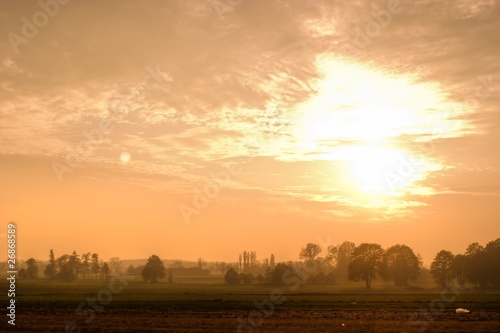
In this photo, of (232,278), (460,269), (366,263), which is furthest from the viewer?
(232,278)

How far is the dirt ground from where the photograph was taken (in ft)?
129

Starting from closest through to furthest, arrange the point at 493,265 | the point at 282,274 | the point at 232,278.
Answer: the point at 493,265
the point at 282,274
the point at 232,278

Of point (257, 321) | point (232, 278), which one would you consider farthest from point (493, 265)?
point (257, 321)

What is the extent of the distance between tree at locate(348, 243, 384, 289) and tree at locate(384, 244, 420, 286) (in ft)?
22.5

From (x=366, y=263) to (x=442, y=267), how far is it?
30.1 meters

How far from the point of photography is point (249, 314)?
2055 inches

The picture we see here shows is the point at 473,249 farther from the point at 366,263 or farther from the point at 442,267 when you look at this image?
the point at 366,263

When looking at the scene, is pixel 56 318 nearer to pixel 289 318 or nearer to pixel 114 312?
pixel 114 312

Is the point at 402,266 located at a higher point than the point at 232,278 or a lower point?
higher

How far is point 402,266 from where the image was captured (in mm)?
164500

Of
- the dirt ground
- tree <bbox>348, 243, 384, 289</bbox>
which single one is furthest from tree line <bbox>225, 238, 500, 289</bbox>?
the dirt ground

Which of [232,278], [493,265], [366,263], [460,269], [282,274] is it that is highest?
[366,263]

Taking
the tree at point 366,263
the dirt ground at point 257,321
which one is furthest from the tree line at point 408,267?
the dirt ground at point 257,321

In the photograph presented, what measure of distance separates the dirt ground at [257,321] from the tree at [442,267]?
114164 millimetres
